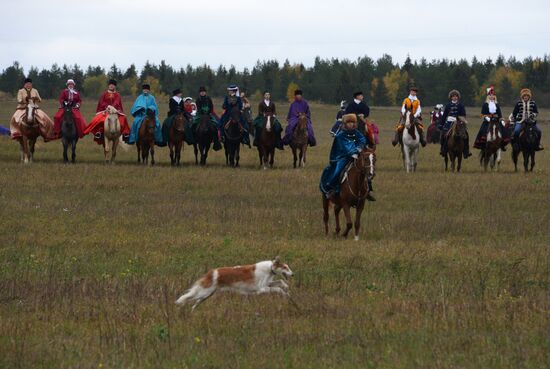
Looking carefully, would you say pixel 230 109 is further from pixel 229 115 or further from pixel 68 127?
pixel 68 127

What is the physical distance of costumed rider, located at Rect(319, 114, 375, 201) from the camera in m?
17.2

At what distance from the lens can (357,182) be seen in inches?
677

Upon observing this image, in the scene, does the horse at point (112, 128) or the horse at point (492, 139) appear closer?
the horse at point (492, 139)

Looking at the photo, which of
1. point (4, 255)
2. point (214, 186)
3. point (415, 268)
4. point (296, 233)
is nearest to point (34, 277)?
point (4, 255)

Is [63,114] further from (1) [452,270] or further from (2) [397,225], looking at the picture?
(1) [452,270]

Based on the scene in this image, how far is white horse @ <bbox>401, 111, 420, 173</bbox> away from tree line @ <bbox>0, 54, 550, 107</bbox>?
98944 mm

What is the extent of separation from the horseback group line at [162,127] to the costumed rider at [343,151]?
1472 cm

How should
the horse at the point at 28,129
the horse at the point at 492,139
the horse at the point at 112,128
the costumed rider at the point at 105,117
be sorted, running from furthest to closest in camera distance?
the costumed rider at the point at 105,117
the horse at the point at 112,128
the horse at the point at 492,139
the horse at the point at 28,129

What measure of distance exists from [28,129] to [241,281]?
2203 centimetres

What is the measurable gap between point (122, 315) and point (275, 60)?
568 feet

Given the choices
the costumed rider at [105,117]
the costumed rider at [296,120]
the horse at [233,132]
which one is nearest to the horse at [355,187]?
the horse at [233,132]

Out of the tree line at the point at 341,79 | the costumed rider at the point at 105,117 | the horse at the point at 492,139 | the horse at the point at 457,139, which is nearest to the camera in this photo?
the horse at the point at 457,139

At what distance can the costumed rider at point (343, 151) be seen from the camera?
17219mm

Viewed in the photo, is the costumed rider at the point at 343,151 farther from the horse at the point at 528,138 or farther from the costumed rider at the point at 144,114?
the costumed rider at the point at 144,114
